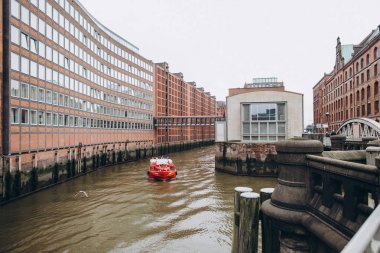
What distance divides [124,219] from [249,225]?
39.8ft

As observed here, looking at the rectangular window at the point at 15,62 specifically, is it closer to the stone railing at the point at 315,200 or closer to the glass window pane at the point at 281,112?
the stone railing at the point at 315,200

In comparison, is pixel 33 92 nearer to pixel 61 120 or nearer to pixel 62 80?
pixel 61 120

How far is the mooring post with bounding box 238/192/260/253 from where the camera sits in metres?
6.01

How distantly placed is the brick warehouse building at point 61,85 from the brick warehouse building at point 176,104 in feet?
40.6

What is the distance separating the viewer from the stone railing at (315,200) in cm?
427

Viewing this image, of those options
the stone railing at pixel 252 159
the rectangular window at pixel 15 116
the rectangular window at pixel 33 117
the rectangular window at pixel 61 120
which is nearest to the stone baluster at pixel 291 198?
the stone railing at pixel 252 159

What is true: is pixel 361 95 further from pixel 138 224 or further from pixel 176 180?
pixel 138 224

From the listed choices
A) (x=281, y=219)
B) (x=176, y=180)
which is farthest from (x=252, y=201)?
(x=176, y=180)

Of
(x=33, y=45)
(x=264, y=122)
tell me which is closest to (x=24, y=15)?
(x=33, y=45)

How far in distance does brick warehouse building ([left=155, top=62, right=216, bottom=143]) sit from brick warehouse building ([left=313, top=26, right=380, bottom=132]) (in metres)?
32.5

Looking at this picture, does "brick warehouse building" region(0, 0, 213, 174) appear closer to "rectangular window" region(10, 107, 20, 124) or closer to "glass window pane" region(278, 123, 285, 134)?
"rectangular window" region(10, 107, 20, 124)

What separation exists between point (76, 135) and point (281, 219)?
118 feet

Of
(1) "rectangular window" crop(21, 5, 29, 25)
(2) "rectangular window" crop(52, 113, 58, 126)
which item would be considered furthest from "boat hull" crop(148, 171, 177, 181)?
(1) "rectangular window" crop(21, 5, 29, 25)

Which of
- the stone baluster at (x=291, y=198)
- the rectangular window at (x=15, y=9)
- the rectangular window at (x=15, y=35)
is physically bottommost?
the stone baluster at (x=291, y=198)
